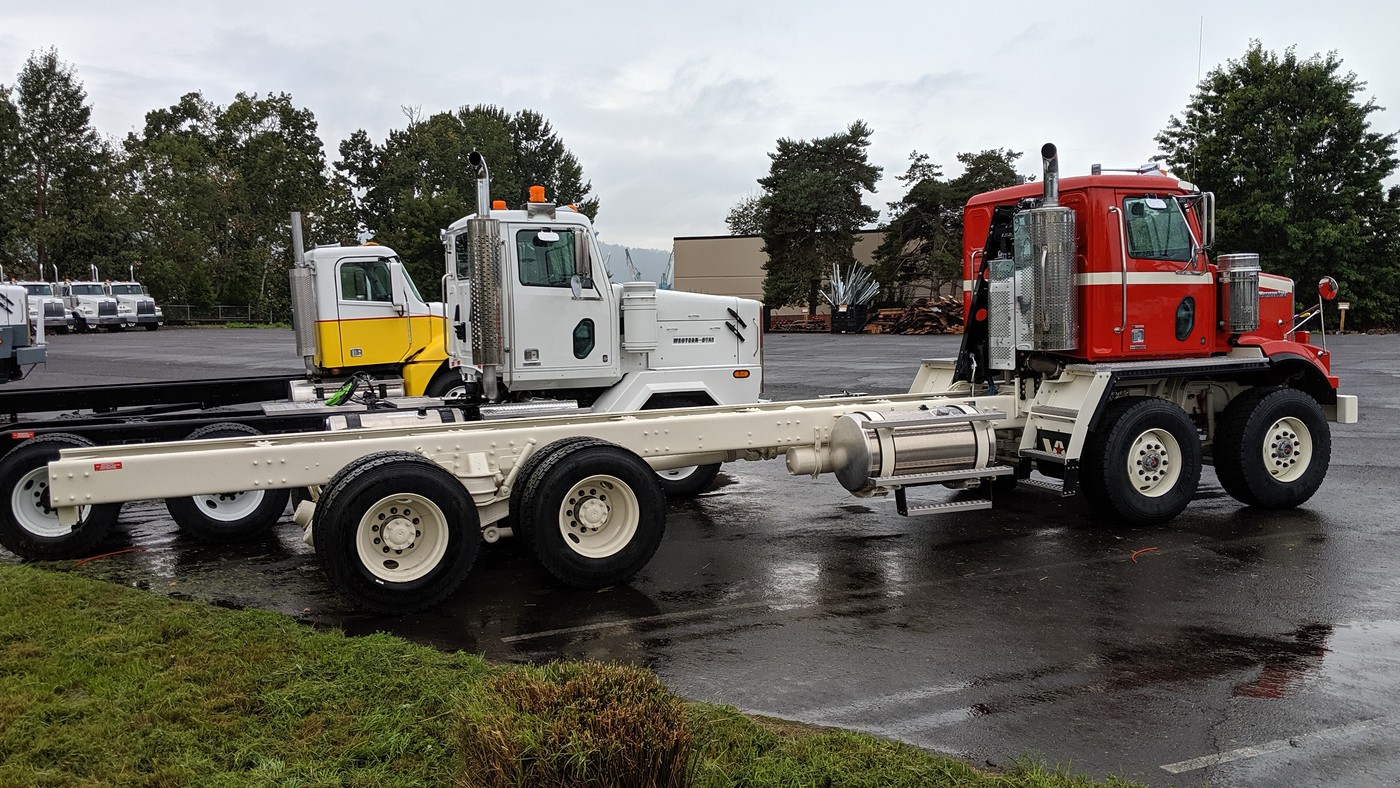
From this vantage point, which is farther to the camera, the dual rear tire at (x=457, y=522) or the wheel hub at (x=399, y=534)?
the wheel hub at (x=399, y=534)

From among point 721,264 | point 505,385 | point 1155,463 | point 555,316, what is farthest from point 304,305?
point 721,264

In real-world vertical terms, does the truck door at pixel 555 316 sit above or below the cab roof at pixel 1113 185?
below

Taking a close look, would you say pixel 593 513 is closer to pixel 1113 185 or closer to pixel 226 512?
pixel 226 512

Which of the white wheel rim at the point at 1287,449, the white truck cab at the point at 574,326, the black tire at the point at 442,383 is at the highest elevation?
the white truck cab at the point at 574,326

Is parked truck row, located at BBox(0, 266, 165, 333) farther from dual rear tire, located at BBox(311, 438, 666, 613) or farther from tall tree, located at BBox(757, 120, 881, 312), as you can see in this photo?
dual rear tire, located at BBox(311, 438, 666, 613)

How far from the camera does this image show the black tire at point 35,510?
26.5 ft

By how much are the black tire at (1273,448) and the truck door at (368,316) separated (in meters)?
10.3

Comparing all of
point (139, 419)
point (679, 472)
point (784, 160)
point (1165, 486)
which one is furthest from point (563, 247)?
point (784, 160)

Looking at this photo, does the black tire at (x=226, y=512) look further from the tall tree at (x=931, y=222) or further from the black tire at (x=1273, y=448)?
the tall tree at (x=931, y=222)

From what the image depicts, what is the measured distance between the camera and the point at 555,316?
9.59m

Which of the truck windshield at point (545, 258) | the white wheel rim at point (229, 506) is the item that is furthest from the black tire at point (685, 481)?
the white wheel rim at point (229, 506)

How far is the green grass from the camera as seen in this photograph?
11.0 ft

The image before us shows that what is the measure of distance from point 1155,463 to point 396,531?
629 cm

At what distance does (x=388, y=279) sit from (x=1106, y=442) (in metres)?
9.81
